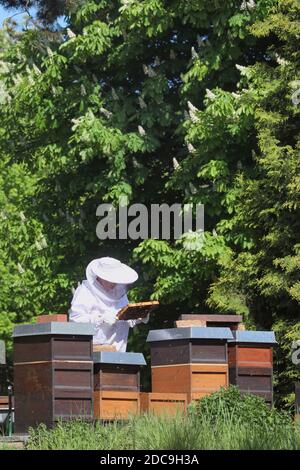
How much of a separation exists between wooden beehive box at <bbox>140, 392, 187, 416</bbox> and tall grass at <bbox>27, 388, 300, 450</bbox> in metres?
0.32

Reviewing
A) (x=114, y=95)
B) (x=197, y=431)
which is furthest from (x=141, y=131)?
(x=197, y=431)

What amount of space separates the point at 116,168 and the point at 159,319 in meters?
Answer: 3.12

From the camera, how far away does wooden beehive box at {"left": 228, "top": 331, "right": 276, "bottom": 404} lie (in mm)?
12391

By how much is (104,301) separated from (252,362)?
1863mm

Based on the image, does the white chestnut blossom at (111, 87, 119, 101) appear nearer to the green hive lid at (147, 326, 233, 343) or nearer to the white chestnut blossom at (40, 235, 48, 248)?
the white chestnut blossom at (40, 235, 48, 248)

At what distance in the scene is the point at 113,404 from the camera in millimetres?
11578

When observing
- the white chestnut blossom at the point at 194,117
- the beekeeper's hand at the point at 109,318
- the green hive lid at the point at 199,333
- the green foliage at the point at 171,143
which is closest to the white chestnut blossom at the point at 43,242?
the green foliage at the point at 171,143

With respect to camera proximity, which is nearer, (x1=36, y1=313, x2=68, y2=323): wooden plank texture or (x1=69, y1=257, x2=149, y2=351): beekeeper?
(x1=36, y1=313, x2=68, y2=323): wooden plank texture

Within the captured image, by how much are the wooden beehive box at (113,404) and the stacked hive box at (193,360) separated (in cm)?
56

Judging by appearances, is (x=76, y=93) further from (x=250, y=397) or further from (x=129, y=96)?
(x=250, y=397)

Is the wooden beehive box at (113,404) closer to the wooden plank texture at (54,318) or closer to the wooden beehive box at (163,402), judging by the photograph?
the wooden beehive box at (163,402)

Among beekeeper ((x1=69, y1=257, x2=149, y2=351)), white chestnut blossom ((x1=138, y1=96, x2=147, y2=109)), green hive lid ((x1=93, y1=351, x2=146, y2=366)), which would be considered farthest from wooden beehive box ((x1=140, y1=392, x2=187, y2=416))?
white chestnut blossom ((x1=138, y1=96, x2=147, y2=109))

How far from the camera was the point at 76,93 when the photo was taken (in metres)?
20.4

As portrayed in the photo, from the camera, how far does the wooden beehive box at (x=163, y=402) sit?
11.5m
